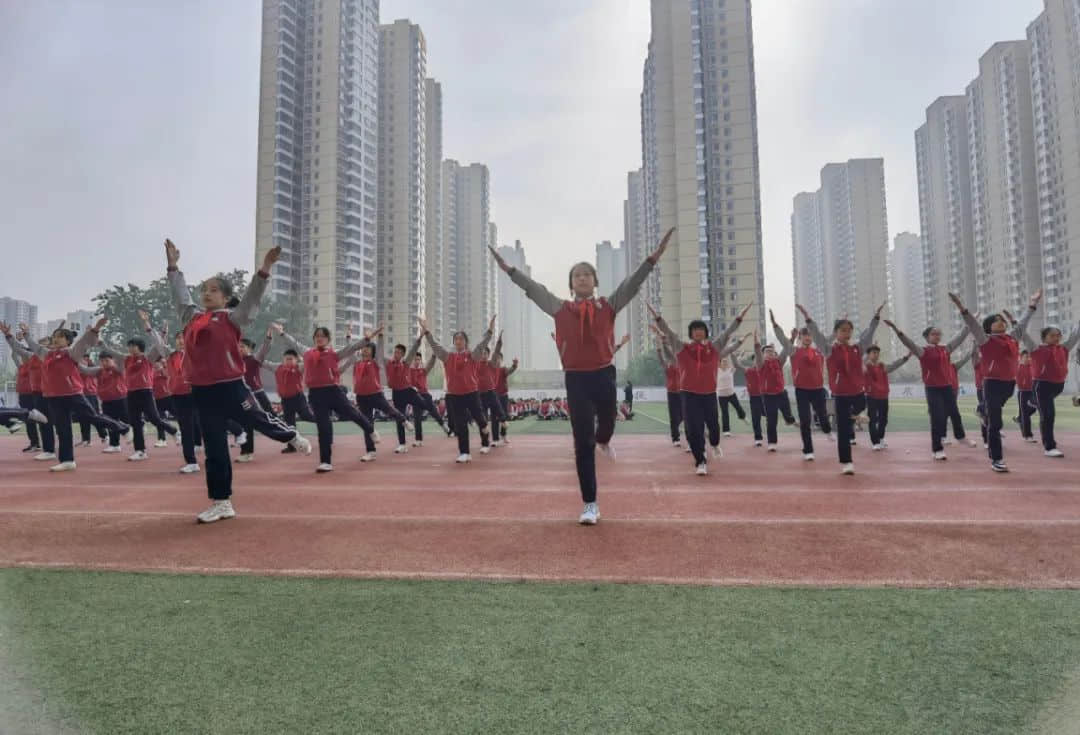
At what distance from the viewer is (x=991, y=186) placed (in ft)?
245

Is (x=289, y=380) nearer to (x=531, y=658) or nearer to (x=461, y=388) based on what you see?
(x=461, y=388)

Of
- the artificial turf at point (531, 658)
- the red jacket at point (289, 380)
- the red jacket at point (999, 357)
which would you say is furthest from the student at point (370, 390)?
the red jacket at point (999, 357)

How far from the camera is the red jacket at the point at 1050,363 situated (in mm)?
8891

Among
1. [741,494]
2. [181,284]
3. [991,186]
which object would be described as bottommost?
[741,494]

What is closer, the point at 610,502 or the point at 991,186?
the point at 610,502

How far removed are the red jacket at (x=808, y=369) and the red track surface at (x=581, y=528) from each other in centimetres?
129

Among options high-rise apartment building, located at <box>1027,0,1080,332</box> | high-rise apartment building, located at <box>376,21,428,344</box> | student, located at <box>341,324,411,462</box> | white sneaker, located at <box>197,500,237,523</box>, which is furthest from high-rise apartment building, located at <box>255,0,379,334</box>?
high-rise apartment building, located at <box>1027,0,1080,332</box>

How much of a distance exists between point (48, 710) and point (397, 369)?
35.9ft

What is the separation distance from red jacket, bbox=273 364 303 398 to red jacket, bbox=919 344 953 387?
1081cm

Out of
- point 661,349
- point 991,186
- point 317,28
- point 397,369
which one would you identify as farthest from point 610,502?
point 991,186

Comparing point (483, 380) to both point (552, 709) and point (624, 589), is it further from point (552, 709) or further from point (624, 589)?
point (552, 709)

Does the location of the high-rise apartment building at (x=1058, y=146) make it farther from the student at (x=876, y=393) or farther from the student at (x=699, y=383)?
the student at (x=699, y=383)

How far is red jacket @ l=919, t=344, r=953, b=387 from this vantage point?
29.6 feet

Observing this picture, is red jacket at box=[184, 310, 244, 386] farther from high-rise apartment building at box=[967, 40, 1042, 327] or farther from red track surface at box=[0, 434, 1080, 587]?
high-rise apartment building at box=[967, 40, 1042, 327]
